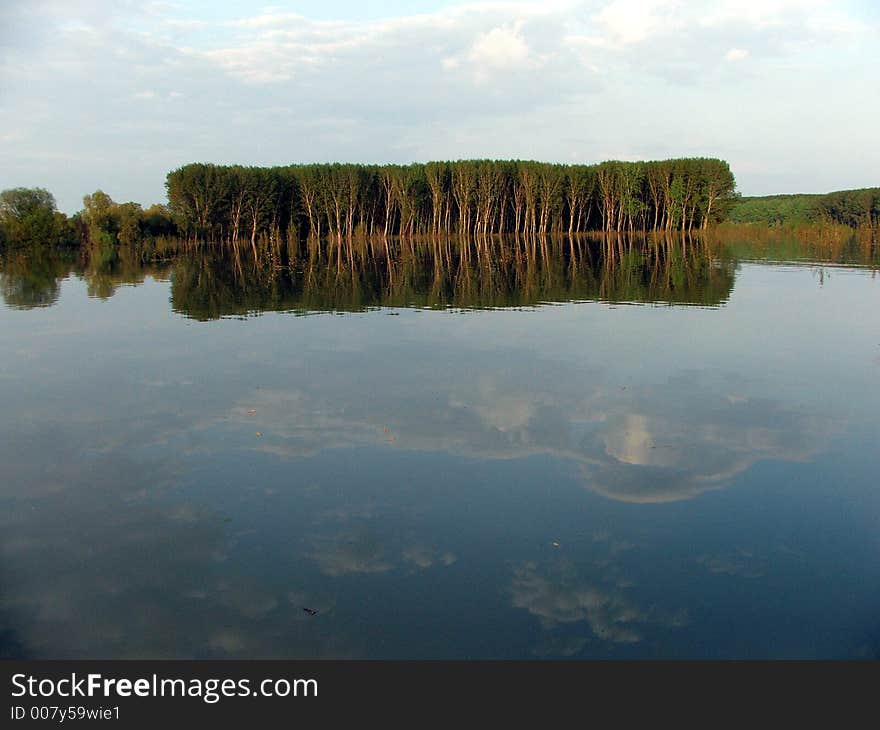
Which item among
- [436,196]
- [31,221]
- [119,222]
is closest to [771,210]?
[436,196]

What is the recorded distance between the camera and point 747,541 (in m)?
8.08

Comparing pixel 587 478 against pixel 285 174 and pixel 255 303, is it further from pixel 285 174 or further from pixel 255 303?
pixel 285 174

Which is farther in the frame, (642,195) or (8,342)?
(642,195)

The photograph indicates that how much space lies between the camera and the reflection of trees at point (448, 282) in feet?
93.2

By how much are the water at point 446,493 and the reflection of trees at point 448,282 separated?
23.3 ft

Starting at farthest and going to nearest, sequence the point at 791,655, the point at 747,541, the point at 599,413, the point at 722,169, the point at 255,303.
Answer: the point at 722,169, the point at 255,303, the point at 599,413, the point at 747,541, the point at 791,655

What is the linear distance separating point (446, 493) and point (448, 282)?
27211 millimetres

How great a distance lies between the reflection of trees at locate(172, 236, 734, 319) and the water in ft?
23.3

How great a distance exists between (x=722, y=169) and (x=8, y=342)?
93.8 metres

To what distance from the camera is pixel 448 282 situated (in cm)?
3616

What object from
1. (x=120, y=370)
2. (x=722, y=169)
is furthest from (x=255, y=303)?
(x=722, y=169)

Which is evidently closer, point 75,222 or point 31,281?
point 31,281

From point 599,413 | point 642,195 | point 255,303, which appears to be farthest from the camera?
point 642,195

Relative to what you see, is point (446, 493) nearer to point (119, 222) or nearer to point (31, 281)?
point (31, 281)
